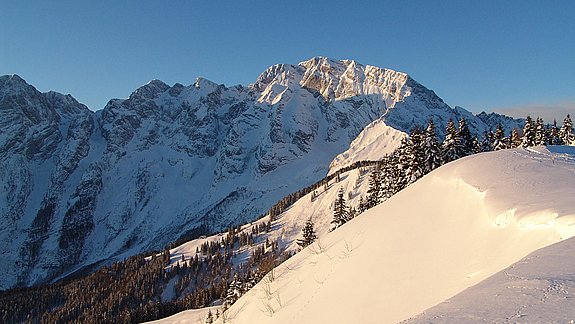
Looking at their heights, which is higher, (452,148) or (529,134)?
(529,134)

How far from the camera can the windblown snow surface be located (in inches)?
337

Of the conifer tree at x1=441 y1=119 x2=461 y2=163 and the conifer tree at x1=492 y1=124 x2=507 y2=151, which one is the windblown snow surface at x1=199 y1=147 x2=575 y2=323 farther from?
the conifer tree at x1=492 y1=124 x2=507 y2=151

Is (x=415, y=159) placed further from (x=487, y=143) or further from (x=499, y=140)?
(x=487, y=143)

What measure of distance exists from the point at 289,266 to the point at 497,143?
180 ft

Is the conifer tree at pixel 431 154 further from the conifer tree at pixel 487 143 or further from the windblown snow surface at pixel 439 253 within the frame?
the windblown snow surface at pixel 439 253

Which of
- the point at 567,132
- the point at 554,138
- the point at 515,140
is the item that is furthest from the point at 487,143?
the point at 567,132

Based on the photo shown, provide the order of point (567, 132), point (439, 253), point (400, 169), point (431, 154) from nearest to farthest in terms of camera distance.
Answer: point (439, 253) < point (431, 154) < point (400, 169) < point (567, 132)

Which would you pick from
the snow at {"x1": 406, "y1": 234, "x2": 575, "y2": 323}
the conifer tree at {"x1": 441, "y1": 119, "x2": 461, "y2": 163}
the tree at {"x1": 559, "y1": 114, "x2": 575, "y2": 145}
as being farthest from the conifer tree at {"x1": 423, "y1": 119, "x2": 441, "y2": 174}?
the snow at {"x1": 406, "y1": 234, "x2": 575, "y2": 323}

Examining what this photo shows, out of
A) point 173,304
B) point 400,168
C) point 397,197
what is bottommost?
point 173,304

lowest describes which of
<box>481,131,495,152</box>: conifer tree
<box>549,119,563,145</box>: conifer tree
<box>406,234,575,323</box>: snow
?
<box>406,234,575,323</box>: snow

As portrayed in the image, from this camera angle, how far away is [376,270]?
1238 cm

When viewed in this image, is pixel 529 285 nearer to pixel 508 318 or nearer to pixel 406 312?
pixel 508 318

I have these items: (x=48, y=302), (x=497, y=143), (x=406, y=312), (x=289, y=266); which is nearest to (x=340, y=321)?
(x=406, y=312)

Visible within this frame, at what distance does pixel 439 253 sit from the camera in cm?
1160
